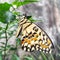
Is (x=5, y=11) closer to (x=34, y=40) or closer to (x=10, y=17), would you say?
(x=10, y=17)

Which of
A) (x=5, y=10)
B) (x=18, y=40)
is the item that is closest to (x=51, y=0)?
(x=18, y=40)

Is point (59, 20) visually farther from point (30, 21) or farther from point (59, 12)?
point (30, 21)

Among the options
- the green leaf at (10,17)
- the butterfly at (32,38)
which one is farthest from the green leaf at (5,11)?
the butterfly at (32,38)

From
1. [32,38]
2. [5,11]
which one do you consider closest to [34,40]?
[32,38]

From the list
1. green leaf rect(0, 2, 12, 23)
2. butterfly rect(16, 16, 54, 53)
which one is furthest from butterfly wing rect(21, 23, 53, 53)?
green leaf rect(0, 2, 12, 23)

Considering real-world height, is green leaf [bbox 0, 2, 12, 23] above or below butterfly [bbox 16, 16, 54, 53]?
above

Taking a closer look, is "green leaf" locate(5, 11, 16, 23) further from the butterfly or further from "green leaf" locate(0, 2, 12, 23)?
the butterfly

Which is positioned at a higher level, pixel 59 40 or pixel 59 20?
pixel 59 20

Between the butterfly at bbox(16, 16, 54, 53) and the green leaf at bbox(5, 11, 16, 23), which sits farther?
the butterfly at bbox(16, 16, 54, 53)
